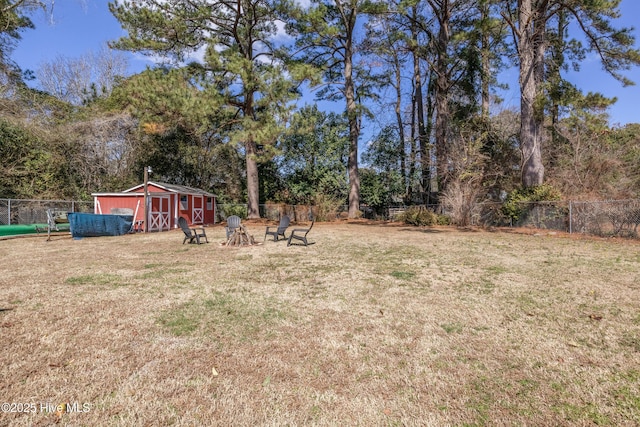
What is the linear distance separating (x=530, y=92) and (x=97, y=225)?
1981cm

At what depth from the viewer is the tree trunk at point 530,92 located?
13359 mm

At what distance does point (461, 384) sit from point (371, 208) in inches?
859

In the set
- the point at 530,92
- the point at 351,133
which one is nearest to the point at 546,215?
the point at 530,92

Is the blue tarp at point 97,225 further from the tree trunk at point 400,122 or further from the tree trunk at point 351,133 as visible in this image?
the tree trunk at point 400,122

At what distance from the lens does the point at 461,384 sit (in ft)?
7.43

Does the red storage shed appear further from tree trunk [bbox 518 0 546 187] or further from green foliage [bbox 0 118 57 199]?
tree trunk [bbox 518 0 546 187]

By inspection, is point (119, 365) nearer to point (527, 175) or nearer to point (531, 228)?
point (531, 228)

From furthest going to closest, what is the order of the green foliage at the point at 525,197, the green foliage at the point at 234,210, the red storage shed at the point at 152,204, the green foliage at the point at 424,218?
the green foliage at the point at 234,210 < the red storage shed at the point at 152,204 < the green foliage at the point at 424,218 < the green foliage at the point at 525,197

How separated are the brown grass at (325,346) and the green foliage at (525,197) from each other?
765 cm

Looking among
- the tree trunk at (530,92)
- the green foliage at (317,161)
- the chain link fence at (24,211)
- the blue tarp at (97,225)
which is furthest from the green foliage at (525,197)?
the chain link fence at (24,211)

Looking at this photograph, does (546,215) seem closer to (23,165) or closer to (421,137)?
(421,137)

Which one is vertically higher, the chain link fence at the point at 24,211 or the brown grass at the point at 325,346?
the chain link fence at the point at 24,211

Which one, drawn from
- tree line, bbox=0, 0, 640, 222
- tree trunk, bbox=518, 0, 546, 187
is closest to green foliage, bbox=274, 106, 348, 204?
tree line, bbox=0, 0, 640, 222

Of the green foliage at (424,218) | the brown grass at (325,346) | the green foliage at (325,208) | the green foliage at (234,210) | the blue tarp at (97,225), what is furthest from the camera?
the green foliage at (234,210)
